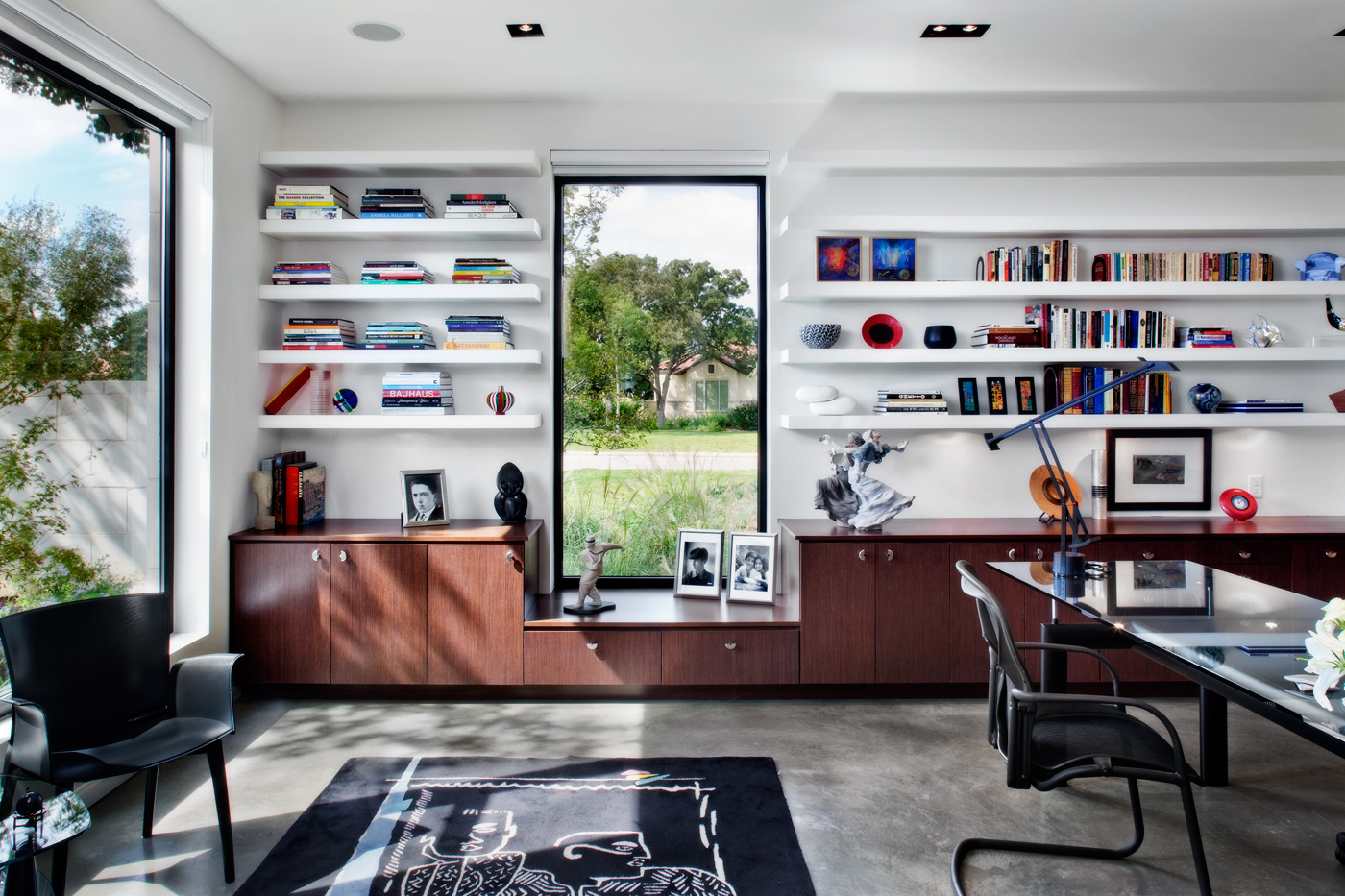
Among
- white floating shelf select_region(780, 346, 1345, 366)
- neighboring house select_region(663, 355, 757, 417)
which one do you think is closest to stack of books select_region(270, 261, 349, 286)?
neighboring house select_region(663, 355, 757, 417)

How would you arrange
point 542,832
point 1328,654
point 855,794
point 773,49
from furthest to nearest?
point 773,49 < point 855,794 < point 542,832 < point 1328,654

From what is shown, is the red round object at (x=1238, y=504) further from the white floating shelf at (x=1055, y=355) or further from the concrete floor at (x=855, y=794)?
the concrete floor at (x=855, y=794)

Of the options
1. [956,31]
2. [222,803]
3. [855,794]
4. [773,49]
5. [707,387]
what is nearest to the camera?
[222,803]

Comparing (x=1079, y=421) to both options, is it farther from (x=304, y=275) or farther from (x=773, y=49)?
(x=304, y=275)

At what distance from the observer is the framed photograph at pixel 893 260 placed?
13.2 ft

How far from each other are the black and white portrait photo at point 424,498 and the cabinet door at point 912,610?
2088 millimetres

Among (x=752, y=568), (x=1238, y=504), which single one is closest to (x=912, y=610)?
(x=752, y=568)

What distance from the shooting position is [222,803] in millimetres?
2318

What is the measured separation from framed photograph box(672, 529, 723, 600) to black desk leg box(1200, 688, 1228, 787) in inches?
80.8

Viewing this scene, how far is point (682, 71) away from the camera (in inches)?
146

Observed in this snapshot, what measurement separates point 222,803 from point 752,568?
7.83ft

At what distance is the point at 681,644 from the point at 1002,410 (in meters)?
1.97

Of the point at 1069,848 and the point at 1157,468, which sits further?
→ the point at 1157,468

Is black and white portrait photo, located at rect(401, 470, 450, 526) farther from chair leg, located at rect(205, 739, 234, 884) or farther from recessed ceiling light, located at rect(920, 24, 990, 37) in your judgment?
recessed ceiling light, located at rect(920, 24, 990, 37)
